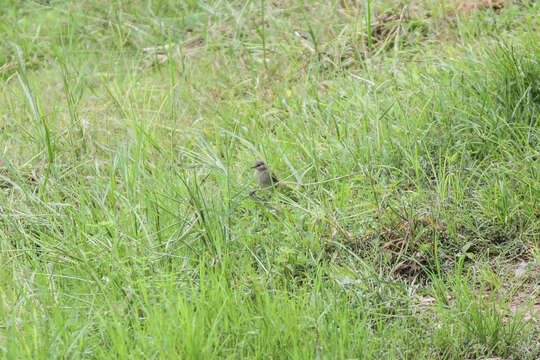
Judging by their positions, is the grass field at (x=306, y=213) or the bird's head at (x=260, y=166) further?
the bird's head at (x=260, y=166)

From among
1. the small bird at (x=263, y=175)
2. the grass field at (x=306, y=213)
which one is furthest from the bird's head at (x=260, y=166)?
the grass field at (x=306, y=213)

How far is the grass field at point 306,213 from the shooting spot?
250 centimetres

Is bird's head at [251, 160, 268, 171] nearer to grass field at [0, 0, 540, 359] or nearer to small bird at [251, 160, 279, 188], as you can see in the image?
small bird at [251, 160, 279, 188]

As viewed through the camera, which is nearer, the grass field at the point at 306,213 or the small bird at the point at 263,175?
the grass field at the point at 306,213

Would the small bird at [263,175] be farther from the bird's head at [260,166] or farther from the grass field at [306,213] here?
the grass field at [306,213]

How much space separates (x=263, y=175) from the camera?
3.69 meters

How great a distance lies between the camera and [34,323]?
7.91ft

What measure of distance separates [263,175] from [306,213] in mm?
444

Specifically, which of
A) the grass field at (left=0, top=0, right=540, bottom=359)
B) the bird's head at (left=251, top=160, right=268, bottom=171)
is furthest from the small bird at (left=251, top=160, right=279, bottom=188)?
the grass field at (left=0, top=0, right=540, bottom=359)

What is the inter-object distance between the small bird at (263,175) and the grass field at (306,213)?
0.34 feet

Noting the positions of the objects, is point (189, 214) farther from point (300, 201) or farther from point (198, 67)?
point (198, 67)

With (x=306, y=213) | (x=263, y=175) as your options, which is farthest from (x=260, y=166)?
(x=306, y=213)

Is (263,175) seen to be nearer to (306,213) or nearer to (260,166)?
(260,166)

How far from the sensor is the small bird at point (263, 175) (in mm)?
3645
